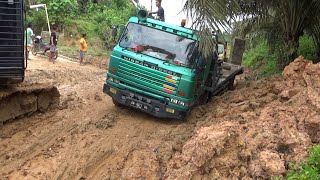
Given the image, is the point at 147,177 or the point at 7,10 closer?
the point at 147,177

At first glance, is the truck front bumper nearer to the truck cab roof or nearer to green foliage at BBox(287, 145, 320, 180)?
the truck cab roof

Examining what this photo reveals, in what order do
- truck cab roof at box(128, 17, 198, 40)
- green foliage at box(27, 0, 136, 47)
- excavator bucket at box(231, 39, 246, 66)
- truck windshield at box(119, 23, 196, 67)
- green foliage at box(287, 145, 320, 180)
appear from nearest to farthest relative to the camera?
green foliage at box(287, 145, 320, 180), truck windshield at box(119, 23, 196, 67), truck cab roof at box(128, 17, 198, 40), excavator bucket at box(231, 39, 246, 66), green foliage at box(27, 0, 136, 47)

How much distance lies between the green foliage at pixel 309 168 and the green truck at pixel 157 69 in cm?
416

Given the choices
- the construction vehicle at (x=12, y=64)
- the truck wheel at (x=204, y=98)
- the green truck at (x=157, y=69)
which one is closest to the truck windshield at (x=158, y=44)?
the green truck at (x=157, y=69)

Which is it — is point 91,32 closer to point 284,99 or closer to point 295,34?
point 295,34

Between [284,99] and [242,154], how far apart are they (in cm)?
242

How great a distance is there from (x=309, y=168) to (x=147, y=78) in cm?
483

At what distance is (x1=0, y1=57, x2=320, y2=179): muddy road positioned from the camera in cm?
536

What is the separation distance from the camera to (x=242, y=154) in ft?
17.7

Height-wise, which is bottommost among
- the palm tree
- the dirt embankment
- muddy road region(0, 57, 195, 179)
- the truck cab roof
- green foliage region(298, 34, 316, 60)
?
muddy road region(0, 57, 195, 179)

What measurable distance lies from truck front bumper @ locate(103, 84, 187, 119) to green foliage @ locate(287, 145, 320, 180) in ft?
13.9

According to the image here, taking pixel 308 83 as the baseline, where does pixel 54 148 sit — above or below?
below

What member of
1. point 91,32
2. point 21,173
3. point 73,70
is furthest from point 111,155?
point 91,32

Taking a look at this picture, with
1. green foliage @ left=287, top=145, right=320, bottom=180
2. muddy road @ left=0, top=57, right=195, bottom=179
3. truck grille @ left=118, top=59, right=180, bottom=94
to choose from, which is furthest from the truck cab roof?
green foliage @ left=287, top=145, right=320, bottom=180
